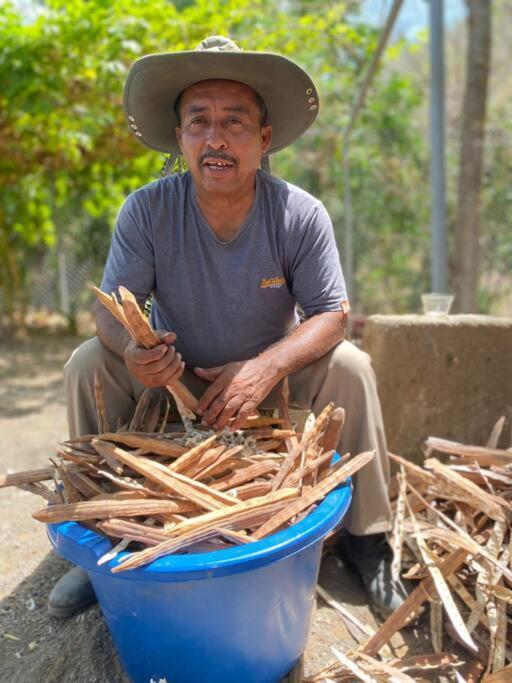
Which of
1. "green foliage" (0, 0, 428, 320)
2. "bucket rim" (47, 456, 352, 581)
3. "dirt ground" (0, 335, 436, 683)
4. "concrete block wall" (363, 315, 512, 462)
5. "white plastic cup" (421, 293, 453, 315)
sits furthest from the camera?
"green foliage" (0, 0, 428, 320)

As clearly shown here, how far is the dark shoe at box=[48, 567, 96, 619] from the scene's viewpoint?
6.83 ft

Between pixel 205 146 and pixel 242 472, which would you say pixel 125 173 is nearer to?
pixel 205 146

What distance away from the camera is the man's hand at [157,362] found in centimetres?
177

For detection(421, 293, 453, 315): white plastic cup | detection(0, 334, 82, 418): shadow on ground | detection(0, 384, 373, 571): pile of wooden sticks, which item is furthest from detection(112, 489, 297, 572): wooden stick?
detection(0, 334, 82, 418): shadow on ground

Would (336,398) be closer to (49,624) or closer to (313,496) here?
(313,496)

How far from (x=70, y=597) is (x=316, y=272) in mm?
1463

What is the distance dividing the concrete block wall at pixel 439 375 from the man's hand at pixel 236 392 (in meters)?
0.97

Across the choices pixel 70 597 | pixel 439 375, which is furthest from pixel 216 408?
pixel 439 375

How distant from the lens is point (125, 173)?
289 inches

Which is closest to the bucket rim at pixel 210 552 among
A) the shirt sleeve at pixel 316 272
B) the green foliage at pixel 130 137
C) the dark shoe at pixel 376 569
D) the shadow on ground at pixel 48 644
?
the shadow on ground at pixel 48 644

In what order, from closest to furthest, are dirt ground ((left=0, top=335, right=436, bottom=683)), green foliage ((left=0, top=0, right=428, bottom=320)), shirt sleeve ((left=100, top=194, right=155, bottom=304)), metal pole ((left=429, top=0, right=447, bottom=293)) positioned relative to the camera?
dirt ground ((left=0, top=335, right=436, bottom=683)) < shirt sleeve ((left=100, top=194, right=155, bottom=304)) < metal pole ((left=429, top=0, right=447, bottom=293)) < green foliage ((left=0, top=0, right=428, bottom=320))

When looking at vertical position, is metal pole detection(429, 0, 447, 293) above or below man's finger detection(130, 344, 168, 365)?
above

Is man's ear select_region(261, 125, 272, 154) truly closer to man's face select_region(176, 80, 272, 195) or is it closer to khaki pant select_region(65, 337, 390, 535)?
man's face select_region(176, 80, 272, 195)

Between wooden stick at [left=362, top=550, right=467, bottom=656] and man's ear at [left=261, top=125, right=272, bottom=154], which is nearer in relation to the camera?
wooden stick at [left=362, top=550, right=467, bottom=656]
